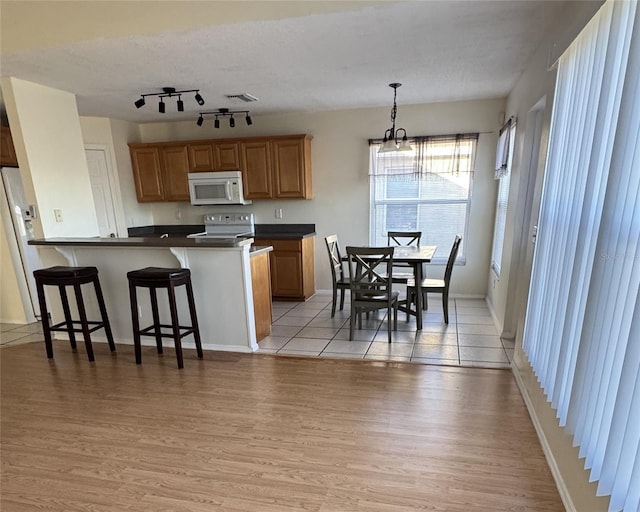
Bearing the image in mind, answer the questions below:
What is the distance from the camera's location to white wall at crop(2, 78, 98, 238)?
3.06 meters

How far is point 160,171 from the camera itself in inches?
196

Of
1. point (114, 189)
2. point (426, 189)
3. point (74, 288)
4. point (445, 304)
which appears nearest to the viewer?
point (74, 288)

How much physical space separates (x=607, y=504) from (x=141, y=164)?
219 inches

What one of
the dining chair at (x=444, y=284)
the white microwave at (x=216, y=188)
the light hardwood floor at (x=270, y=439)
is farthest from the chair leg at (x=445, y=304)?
the white microwave at (x=216, y=188)

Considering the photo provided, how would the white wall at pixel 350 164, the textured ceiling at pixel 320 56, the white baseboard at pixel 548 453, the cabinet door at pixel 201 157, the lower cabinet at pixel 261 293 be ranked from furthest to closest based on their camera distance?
the cabinet door at pixel 201 157
the white wall at pixel 350 164
the lower cabinet at pixel 261 293
the textured ceiling at pixel 320 56
the white baseboard at pixel 548 453

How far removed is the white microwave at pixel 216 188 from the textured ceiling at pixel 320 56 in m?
1.04

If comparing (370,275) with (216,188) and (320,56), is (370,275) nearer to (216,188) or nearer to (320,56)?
(320,56)

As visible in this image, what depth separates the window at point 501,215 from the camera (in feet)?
11.1

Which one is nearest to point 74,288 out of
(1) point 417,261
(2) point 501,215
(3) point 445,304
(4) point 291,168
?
(4) point 291,168

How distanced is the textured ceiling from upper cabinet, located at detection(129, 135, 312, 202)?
0.80m

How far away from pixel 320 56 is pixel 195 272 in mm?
2046

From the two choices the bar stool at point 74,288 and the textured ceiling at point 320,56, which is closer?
the textured ceiling at point 320,56

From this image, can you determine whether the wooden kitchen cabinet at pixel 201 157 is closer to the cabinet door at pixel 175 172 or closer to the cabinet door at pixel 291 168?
the cabinet door at pixel 175 172

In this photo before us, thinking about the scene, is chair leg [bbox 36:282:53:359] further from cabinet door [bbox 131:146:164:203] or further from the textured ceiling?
cabinet door [bbox 131:146:164:203]
